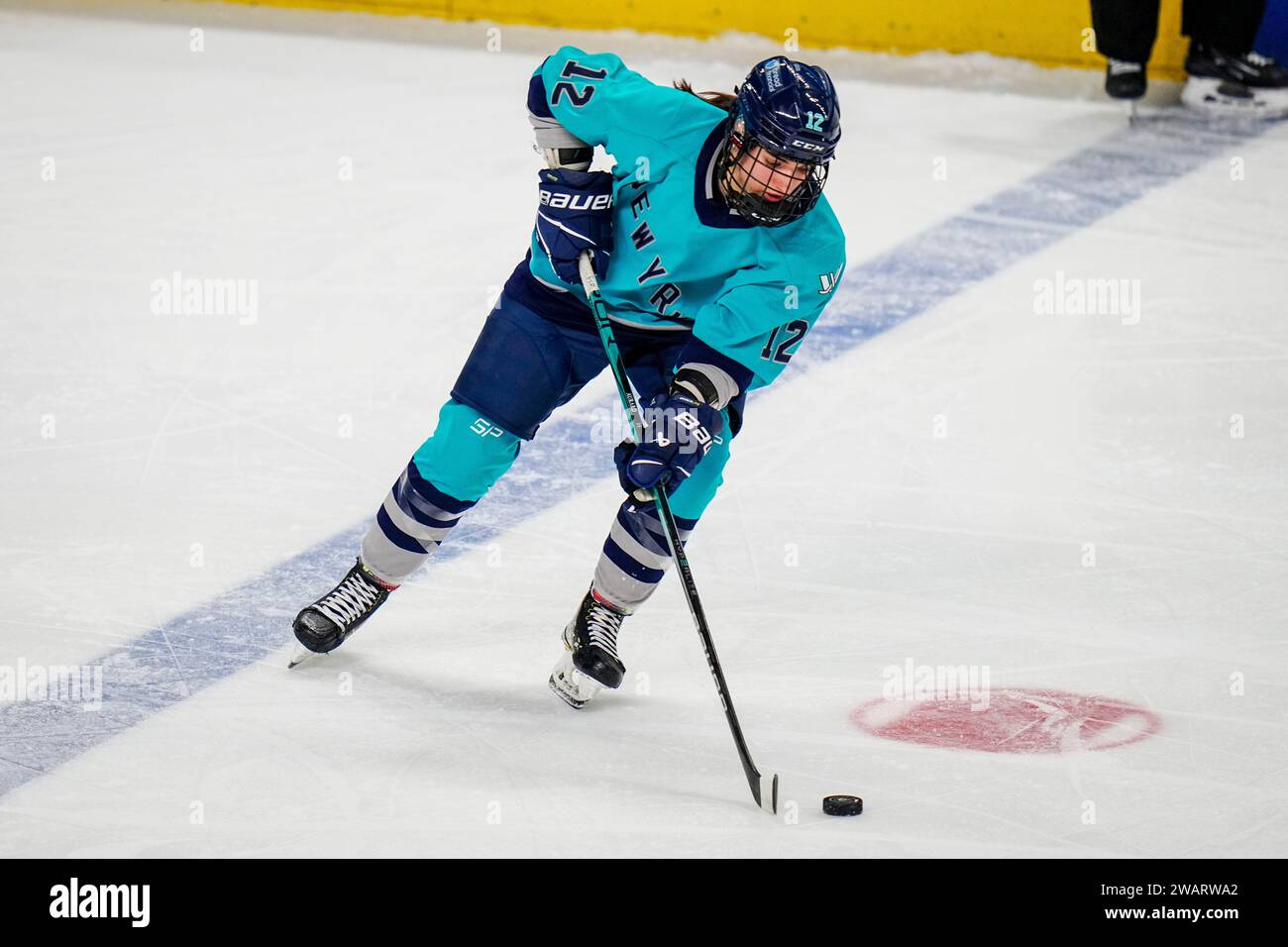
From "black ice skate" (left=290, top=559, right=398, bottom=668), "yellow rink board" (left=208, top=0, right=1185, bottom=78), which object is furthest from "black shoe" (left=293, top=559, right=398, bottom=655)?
"yellow rink board" (left=208, top=0, right=1185, bottom=78)

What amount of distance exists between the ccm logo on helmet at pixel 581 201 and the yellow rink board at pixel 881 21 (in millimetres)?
4451

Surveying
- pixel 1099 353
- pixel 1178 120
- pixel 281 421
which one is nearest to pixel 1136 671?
pixel 1099 353

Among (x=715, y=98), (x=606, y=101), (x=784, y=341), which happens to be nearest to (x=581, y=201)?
(x=606, y=101)

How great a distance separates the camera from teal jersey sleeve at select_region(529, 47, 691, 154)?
3.21m

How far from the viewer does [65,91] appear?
267 inches

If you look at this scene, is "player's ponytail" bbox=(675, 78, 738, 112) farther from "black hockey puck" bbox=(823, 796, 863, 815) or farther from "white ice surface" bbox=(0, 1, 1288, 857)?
"black hockey puck" bbox=(823, 796, 863, 815)

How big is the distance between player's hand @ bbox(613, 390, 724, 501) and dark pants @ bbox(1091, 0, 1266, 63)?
435 cm

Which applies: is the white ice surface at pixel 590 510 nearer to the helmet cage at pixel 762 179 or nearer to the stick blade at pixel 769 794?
the stick blade at pixel 769 794

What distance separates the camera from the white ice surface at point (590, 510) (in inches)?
117

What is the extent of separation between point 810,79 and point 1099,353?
2.34m

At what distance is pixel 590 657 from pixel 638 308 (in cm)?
64

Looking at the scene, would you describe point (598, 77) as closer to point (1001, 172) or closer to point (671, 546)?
point (671, 546)

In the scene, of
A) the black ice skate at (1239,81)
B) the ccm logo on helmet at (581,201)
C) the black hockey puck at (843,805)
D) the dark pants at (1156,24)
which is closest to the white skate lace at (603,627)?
the black hockey puck at (843,805)

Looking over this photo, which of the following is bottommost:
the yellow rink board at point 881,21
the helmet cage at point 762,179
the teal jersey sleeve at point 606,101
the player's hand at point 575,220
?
the player's hand at point 575,220
